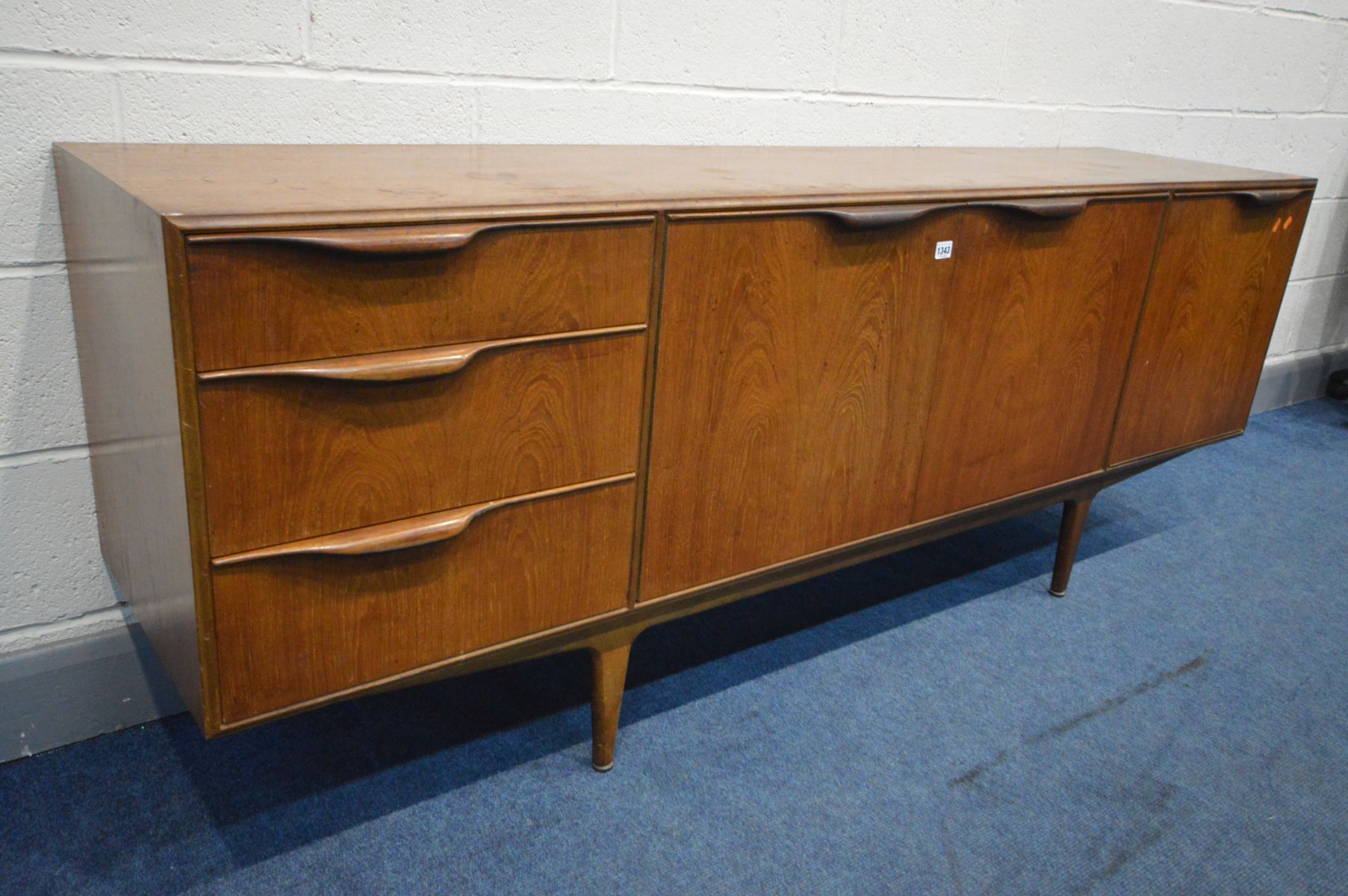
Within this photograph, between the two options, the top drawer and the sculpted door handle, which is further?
the sculpted door handle

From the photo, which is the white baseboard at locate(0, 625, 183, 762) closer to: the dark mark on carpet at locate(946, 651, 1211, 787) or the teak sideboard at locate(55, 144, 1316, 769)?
the teak sideboard at locate(55, 144, 1316, 769)

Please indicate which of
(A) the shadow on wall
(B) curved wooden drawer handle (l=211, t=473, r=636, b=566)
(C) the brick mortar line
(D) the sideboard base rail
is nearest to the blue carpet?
(A) the shadow on wall

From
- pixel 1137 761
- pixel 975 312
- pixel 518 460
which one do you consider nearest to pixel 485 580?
pixel 518 460

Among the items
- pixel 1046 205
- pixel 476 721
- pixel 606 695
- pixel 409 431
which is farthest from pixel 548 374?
pixel 1046 205

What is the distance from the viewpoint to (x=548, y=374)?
1.04 m

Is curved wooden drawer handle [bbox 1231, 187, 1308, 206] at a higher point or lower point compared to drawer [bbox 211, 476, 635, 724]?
higher

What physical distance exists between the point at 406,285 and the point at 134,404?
0.33 metres

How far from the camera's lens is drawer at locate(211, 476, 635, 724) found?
0.95 meters

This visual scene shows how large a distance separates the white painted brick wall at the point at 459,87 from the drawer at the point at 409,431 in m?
Answer: 0.48

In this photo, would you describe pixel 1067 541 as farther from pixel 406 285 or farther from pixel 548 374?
pixel 406 285

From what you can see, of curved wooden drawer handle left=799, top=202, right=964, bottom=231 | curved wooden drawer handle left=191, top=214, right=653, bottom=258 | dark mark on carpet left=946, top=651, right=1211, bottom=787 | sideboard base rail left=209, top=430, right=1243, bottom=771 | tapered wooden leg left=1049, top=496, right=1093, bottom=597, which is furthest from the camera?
tapered wooden leg left=1049, top=496, right=1093, bottom=597

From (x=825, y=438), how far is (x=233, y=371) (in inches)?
28.1

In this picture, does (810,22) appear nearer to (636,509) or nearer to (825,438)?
(825,438)

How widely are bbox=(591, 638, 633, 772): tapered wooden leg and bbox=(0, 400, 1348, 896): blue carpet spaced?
0.03 meters
